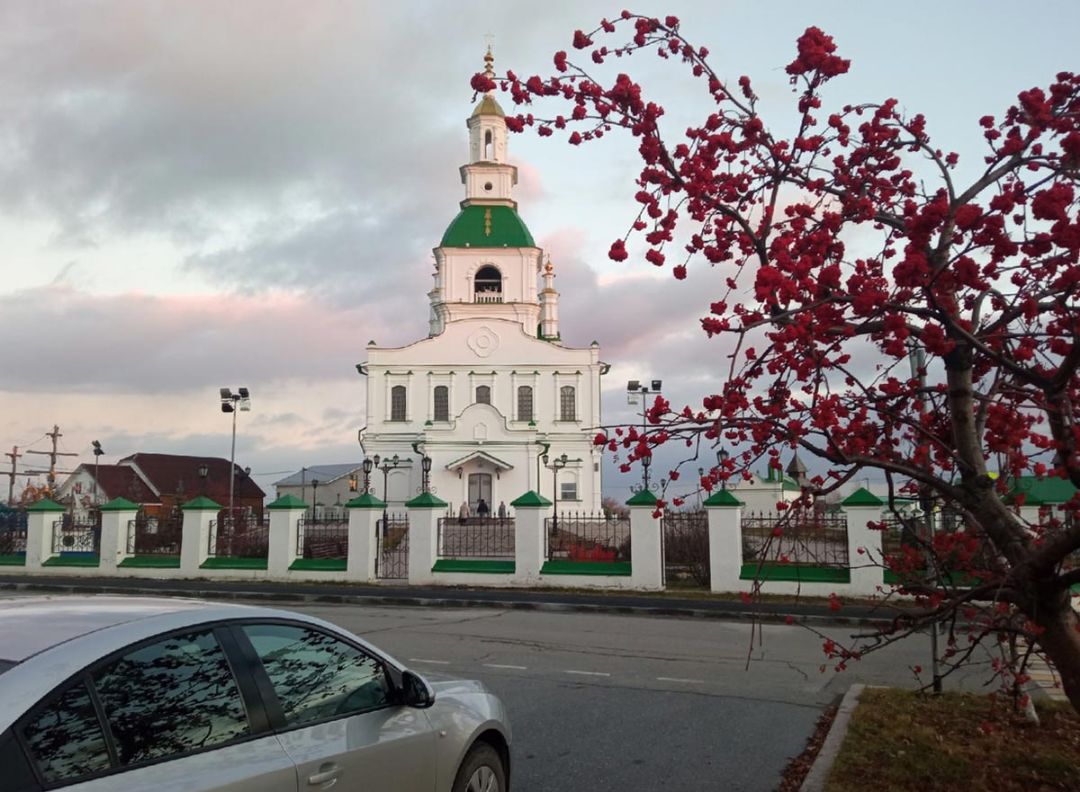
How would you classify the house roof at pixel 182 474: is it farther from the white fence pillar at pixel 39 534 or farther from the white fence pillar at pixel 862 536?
the white fence pillar at pixel 862 536

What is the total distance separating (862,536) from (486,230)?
45.6 meters

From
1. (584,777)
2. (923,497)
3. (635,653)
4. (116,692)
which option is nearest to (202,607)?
(116,692)

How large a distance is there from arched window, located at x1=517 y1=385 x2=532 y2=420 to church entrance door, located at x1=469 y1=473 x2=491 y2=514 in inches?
194

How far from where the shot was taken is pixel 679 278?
582 cm

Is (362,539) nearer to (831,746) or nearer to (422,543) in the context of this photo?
(422,543)

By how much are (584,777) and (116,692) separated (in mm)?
3976

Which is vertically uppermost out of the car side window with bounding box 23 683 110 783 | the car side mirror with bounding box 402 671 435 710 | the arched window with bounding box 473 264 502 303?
the arched window with bounding box 473 264 502 303

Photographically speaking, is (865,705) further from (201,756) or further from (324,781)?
(201,756)

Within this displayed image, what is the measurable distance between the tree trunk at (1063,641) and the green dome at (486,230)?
5638cm

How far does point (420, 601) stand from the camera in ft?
59.2

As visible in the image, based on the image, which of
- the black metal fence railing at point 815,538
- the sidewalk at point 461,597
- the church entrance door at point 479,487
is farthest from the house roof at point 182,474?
the black metal fence railing at point 815,538

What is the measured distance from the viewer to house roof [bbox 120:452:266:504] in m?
65.8

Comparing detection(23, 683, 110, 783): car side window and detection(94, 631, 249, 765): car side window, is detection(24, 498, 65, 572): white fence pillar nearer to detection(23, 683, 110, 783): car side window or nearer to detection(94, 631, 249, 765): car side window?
detection(94, 631, 249, 765): car side window

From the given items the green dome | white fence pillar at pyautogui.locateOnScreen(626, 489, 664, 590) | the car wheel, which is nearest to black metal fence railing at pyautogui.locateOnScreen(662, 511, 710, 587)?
white fence pillar at pyautogui.locateOnScreen(626, 489, 664, 590)
